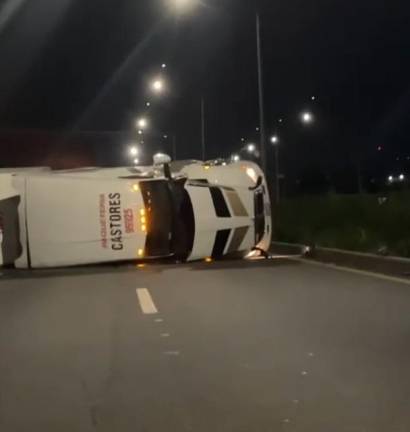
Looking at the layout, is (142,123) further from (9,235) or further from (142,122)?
(9,235)

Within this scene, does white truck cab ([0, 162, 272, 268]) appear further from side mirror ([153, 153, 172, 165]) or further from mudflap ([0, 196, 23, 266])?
side mirror ([153, 153, 172, 165])

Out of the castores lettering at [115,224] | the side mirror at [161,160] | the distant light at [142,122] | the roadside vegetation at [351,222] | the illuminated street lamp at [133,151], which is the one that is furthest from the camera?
the illuminated street lamp at [133,151]

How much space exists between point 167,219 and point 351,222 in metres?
10.2

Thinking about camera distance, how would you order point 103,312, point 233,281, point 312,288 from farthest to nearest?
point 233,281
point 312,288
point 103,312

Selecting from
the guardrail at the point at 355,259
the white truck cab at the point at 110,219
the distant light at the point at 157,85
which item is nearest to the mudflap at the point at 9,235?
the white truck cab at the point at 110,219

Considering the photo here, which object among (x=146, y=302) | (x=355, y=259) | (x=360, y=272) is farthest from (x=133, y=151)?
(x=146, y=302)

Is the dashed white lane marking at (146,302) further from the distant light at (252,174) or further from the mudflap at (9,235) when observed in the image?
the distant light at (252,174)

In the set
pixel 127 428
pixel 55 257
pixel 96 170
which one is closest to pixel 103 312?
pixel 55 257

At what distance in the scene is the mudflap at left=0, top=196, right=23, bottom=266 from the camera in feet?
59.2

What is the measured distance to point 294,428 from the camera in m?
6.47

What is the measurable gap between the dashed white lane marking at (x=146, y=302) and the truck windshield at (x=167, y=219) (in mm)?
2479

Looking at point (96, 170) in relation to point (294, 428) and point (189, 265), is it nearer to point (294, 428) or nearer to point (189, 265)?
point (189, 265)

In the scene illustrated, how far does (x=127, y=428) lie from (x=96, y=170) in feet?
47.3

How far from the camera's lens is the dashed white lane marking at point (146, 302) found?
1290 centimetres
